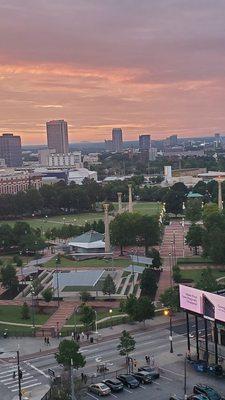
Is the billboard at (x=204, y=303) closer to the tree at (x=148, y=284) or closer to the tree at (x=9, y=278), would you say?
the tree at (x=148, y=284)

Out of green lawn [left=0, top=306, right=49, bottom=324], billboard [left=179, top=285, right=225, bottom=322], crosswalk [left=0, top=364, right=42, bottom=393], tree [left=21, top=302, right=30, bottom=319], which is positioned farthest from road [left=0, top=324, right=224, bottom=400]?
tree [left=21, top=302, right=30, bottom=319]

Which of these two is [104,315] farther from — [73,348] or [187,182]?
[187,182]

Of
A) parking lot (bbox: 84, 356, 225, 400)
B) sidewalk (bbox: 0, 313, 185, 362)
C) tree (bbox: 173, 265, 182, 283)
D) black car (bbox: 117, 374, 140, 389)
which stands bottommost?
sidewalk (bbox: 0, 313, 185, 362)

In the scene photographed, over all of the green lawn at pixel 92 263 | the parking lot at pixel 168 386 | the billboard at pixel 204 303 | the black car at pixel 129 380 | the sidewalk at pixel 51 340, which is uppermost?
the billboard at pixel 204 303

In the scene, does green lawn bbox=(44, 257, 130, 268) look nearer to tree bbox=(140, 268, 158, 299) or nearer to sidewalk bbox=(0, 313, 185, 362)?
tree bbox=(140, 268, 158, 299)

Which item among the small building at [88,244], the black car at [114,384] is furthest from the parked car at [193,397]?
the small building at [88,244]

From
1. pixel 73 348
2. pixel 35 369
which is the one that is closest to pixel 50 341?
pixel 35 369
